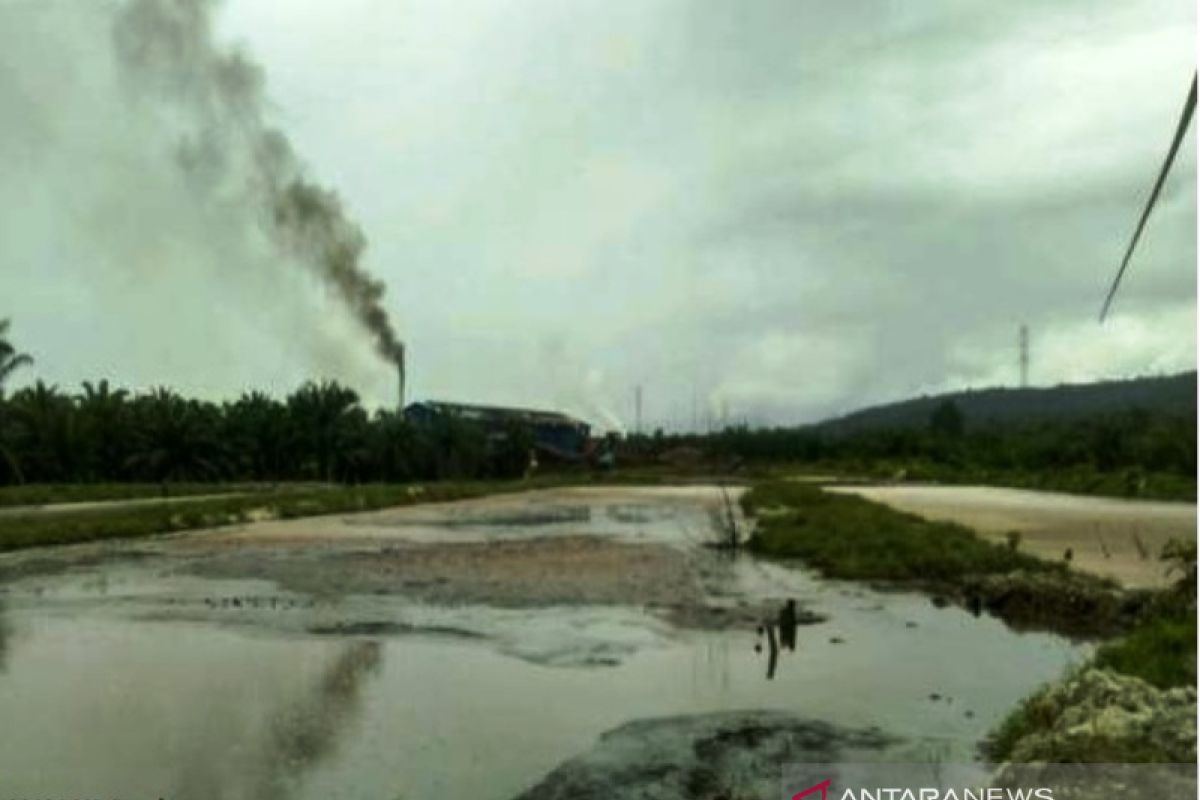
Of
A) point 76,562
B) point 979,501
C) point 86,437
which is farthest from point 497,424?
point 76,562

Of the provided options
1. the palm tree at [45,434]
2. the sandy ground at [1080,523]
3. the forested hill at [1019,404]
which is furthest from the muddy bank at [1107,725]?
the forested hill at [1019,404]

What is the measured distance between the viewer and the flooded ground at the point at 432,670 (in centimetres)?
891

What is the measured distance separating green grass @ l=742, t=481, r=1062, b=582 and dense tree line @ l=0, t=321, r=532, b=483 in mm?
32390

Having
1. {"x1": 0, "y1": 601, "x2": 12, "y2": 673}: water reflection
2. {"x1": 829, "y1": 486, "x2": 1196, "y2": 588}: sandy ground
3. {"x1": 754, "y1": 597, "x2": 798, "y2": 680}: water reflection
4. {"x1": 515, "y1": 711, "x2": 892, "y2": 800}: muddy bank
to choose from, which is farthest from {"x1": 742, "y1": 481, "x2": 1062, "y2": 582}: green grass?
{"x1": 0, "y1": 601, "x2": 12, "y2": 673}: water reflection

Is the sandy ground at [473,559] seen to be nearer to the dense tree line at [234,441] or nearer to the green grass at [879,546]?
the green grass at [879,546]

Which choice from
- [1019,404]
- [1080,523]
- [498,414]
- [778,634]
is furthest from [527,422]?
[1019,404]

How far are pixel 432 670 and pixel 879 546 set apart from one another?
12.4 m

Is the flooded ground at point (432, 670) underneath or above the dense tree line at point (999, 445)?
underneath

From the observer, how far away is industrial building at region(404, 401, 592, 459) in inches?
3012

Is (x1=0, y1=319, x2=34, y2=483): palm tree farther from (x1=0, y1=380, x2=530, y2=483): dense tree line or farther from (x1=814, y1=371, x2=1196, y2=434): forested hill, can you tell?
(x1=814, y1=371, x2=1196, y2=434): forested hill

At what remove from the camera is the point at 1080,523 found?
31328 millimetres

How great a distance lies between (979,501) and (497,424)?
38.9 metres

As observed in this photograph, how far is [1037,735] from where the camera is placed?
24.5 ft

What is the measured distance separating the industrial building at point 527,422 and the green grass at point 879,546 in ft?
144
